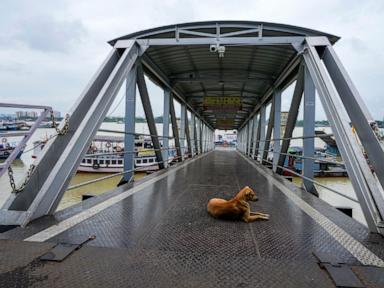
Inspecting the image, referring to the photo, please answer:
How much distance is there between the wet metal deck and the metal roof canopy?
345cm

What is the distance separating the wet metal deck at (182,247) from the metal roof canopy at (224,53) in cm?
345

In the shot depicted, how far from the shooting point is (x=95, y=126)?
3.58 m

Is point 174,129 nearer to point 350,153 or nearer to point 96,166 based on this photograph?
point 350,153

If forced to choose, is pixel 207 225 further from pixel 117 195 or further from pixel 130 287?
pixel 117 195

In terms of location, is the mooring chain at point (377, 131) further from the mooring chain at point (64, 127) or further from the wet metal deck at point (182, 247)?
the mooring chain at point (64, 127)

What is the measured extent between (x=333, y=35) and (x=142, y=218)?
4.64 metres

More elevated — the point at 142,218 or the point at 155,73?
the point at 155,73

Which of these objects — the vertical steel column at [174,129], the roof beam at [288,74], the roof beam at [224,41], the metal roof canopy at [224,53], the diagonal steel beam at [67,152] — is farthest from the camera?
the vertical steel column at [174,129]

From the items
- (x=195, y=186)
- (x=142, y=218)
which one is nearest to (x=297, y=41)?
(x=195, y=186)

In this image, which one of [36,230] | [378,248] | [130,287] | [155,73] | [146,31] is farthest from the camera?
[155,73]

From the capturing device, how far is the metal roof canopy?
5371 mm

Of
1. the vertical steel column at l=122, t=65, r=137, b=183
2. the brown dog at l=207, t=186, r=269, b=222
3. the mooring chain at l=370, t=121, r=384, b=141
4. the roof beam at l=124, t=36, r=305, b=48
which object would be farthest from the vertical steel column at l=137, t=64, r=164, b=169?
the mooring chain at l=370, t=121, r=384, b=141

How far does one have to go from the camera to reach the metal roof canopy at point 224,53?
5.37 m

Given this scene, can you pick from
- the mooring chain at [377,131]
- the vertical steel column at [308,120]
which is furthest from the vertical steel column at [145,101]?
the mooring chain at [377,131]
